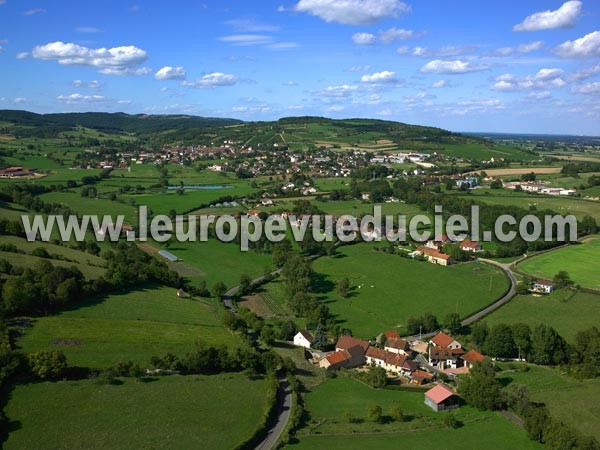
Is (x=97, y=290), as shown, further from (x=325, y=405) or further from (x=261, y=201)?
(x=261, y=201)

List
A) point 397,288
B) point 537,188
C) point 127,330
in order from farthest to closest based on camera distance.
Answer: point 537,188 → point 397,288 → point 127,330

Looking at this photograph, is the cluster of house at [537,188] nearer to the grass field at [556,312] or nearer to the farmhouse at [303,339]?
the grass field at [556,312]

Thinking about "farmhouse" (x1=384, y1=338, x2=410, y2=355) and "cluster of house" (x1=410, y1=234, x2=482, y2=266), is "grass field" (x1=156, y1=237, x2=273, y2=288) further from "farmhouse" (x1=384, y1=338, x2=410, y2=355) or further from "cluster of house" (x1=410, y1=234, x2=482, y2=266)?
"farmhouse" (x1=384, y1=338, x2=410, y2=355)

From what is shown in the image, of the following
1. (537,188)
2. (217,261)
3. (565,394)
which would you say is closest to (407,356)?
(565,394)

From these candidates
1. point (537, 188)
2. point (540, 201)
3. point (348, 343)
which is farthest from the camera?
point (537, 188)

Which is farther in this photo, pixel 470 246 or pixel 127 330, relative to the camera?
pixel 470 246

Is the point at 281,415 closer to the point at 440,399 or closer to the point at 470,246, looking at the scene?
the point at 440,399

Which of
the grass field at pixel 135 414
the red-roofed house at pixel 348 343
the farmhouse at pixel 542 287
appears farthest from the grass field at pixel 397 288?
the grass field at pixel 135 414

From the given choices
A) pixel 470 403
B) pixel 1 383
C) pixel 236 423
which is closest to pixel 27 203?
pixel 1 383
